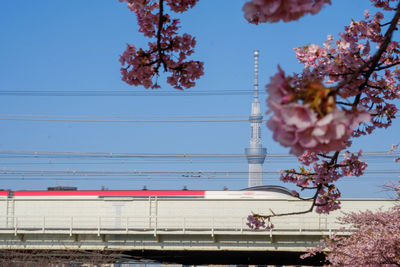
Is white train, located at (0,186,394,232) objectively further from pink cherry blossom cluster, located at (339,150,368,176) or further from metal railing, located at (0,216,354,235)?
pink cherry blossom cluster, located at (339,150,368,176)

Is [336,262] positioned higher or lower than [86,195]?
lower

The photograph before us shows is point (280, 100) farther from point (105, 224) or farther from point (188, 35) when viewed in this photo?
point (105, 224)

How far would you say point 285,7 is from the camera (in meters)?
2.71

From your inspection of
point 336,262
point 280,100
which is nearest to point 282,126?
point 280,100

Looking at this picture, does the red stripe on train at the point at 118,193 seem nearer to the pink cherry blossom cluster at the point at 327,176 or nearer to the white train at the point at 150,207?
the white train at the point at 150,207

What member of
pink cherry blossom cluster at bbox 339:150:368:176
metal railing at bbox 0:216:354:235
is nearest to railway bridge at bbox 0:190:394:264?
metal railing at bbox 0:216:354:235

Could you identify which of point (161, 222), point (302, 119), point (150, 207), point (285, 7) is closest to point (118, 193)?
point (150, 207)

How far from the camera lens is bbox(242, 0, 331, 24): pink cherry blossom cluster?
2699mm

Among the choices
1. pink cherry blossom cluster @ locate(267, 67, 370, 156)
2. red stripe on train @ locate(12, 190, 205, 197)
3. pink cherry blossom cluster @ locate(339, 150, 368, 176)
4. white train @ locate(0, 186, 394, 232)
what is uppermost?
red stripe on train @ locate(12, 190, 205, 197)

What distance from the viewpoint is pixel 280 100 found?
2.52 meters

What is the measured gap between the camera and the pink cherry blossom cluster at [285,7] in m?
2.70

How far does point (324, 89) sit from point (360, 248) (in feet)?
40.3

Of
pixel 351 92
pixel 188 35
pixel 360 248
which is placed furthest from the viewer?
pixel 360 248

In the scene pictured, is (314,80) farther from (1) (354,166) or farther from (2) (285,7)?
(1) (354,166)
